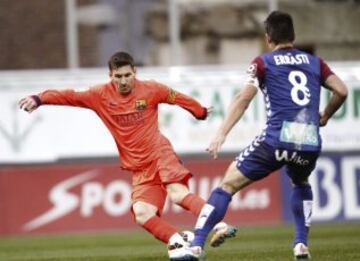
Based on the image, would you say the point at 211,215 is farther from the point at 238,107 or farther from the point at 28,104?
the point at 28,104

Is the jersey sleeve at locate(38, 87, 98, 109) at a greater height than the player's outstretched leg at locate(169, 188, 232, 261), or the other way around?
the jersey sleeve at locate(38, 87, 98, 109)

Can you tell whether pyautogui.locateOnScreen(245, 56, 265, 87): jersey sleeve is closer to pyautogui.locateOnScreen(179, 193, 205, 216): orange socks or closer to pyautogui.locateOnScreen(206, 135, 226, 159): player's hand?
pyautogui.locateOnScreen(206, 135, 226, 159): player's hand

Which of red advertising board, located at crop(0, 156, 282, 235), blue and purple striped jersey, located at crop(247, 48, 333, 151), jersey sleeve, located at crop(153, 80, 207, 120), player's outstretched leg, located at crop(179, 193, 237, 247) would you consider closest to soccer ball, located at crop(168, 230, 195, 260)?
player's outstretched leg, located at crop(179, 193, 237, 247)

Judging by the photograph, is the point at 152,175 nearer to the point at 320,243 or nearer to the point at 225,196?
the point at 225,196

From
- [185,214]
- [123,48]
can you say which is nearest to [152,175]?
[185,214]

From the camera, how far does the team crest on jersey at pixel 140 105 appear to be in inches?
448

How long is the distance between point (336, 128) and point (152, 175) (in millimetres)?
9792

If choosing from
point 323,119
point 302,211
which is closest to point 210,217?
point 302,211

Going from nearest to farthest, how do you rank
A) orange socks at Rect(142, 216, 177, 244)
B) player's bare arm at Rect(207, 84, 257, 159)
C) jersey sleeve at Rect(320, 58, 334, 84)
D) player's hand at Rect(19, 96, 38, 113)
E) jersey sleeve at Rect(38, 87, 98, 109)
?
player's bare arm at Rect(207, 84, 257, 159) → jersey sleeve at Rect(320, 58, 334, 84) → orange socks at Rect(142, 216, 177, 244) → player's hand at Rect(19, 96, 38, 113) → jersey sleeve at Rect(38, 87, 98, 109)

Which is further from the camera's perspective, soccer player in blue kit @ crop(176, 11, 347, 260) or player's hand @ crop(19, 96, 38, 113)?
player's hand @ crop(19, 96, 38, 113)

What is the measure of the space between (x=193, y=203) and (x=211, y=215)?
2.06ft

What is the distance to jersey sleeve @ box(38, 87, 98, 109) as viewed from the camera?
37.1 feet

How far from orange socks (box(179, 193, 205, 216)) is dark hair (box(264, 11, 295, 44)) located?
61.0 inches

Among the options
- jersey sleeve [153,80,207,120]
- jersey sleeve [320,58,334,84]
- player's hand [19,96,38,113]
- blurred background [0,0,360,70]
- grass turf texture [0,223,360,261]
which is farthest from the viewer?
blurred background [0,0,360,70]
